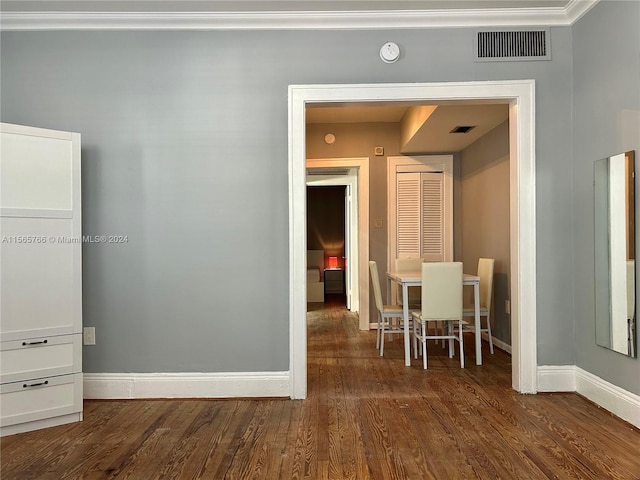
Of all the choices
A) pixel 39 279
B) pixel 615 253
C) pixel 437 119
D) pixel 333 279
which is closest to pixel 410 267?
pixel 437 119

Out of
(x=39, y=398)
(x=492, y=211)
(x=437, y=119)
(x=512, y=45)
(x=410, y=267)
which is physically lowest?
(x=39, y=398)

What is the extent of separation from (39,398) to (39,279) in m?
0.72

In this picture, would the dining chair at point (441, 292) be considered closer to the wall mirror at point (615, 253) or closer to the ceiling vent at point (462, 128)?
the wall mirror at point (615, 253)

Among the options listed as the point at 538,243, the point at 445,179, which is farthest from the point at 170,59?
the point at 445,179

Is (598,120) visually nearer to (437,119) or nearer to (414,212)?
(437,119)

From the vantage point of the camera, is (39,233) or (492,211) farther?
(492,211)

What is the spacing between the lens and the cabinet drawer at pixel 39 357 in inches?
110

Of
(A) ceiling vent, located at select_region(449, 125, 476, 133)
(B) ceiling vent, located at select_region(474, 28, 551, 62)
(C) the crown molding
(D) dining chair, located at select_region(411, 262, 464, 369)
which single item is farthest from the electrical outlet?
(A) ceiling vent, located at select_region(449, 125, 476, 133)

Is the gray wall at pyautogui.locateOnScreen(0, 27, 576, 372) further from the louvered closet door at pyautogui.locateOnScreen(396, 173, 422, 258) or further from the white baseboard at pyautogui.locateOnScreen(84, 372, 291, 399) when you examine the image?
the louvered closet door at pyautogui.locateOnScreen(396, 173, 422, 258)

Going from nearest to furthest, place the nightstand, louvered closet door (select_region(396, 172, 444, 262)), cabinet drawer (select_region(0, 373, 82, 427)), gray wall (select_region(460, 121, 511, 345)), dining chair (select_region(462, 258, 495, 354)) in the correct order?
cabinet drawer (select_region(0, 373, 82, 427)) < dining chair (select_region(462, 258, 495, 354)) < gray wall (select_region(460, 121, 511, 345)) < louvered closet door (select_region(396, 172, 444, 262)) < the nightstand

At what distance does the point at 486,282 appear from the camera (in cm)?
486

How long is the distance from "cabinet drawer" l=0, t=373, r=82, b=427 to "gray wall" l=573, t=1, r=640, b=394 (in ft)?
11.1

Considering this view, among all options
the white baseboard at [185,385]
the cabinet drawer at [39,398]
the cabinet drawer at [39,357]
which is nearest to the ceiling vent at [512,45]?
the white baseboard at [185,385]

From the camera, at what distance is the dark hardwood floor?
7.47ft
